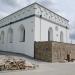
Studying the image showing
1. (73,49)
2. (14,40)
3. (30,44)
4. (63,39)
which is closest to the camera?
(30,44)

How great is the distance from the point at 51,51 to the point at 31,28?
5.10m

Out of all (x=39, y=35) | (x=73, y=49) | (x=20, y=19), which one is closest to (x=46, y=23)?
(x=39, y=35)

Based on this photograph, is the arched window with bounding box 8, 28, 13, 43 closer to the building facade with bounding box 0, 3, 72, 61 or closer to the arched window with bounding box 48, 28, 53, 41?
the building facade with bounding box 0, 3, 72, 61

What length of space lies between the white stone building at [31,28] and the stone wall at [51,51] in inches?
55.2

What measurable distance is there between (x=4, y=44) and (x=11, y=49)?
4015 millimetres

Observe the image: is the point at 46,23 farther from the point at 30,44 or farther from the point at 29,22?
the point at 30,44

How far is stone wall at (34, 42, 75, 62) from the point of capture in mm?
17139

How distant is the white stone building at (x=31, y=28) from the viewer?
19875mm

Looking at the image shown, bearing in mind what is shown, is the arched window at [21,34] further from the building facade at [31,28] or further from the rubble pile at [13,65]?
the rubble pile at [13,65]

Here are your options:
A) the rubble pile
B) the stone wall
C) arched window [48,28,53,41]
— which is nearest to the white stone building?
arched window [48,28,53,41]

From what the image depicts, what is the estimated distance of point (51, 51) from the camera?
1705 cm

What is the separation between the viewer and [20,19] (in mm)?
22453

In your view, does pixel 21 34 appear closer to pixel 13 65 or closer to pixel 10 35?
pixel 10 35

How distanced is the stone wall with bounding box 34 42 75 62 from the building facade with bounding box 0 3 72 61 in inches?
47.5
